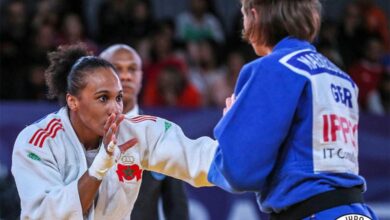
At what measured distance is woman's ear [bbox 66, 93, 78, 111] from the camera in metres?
4.09

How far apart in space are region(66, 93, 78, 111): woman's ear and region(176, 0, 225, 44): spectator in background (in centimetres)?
645

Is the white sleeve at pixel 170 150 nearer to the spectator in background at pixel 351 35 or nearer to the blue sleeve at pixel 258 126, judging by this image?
the blue sleeve at pixel 258 126

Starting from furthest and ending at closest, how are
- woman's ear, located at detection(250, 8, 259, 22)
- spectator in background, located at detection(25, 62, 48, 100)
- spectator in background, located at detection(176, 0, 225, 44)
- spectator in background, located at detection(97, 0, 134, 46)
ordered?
spectator in background, located at detection(176, 0, 225, 44), spectator in background, located at detection(97, 0, 134, 46), spectator in background, located at detection(25, 62, 48, 100), woman's ear, located at detection(250, 8, 259, 22)

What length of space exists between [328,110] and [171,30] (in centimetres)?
705

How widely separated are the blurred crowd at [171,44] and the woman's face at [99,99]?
474 cm

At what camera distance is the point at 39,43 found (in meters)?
9.20

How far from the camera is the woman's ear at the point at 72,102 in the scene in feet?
13.4

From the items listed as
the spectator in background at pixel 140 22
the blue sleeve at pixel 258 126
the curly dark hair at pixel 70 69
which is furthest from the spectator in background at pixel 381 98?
the blue sleeve at pixel 258 126

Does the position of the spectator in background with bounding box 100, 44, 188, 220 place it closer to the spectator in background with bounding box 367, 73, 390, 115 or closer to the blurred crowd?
the blurred crowd

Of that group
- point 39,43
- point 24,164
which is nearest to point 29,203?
point 24,164

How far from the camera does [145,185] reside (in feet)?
16.3

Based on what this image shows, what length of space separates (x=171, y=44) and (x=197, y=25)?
0.76 metres

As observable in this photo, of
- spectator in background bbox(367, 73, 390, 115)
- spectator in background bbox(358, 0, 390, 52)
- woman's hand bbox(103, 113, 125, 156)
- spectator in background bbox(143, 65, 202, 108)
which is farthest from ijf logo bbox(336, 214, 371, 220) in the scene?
spectator in background bbox(358, 0, 390, 52)

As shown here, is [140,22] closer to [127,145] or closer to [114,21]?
[114,21]
